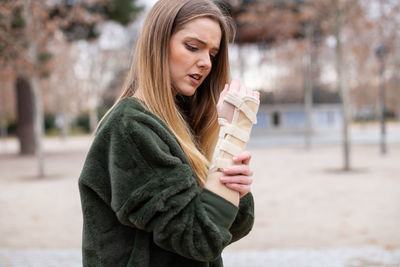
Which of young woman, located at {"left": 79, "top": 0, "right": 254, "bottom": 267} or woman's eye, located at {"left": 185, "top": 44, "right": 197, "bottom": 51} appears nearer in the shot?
young woman, located at {"left": 79, "top": 0, "right": 254, "bottom": 267}

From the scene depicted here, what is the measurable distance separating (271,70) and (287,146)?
9884 mm

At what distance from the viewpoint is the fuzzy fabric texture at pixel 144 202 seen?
3.82ft

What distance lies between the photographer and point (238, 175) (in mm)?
1269

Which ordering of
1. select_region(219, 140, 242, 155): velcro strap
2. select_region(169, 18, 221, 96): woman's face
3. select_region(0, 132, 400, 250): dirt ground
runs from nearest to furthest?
select_region(219, 140, 242, 155): velcro strap < select_region(169, 18, 221, 96): woman's face < select_region(0, 132, 400, 250): dirt ground

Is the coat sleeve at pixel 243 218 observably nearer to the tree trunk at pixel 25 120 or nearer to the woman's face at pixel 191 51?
the woman's face at pixel 191 51

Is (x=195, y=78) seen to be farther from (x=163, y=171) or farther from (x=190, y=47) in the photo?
(x=163, y=171)

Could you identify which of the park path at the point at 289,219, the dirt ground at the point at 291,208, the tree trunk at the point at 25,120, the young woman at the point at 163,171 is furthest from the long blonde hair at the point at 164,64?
the tree trunk at the point at 25,120

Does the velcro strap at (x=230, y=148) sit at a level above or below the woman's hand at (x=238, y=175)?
above

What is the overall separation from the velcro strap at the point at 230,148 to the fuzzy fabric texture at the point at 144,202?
12cm

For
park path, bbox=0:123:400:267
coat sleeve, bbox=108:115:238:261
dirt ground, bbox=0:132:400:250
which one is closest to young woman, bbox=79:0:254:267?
coat sleeve, bbox=108:115:238:261

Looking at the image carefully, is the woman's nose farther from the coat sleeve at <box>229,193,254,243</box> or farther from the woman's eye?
the coat sleeve at <box>229,193,254,243</box>

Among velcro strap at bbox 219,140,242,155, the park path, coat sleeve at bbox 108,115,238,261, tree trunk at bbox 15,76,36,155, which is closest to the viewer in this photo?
coat sleeve at bbox 108,115,238,261

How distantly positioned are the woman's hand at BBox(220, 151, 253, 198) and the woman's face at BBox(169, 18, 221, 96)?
0.34 meters

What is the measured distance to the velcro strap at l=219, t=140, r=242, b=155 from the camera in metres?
1.27
